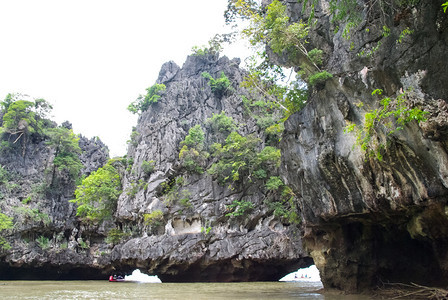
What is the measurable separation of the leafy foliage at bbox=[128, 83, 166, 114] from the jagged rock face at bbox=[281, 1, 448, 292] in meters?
20.3

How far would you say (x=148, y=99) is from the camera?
3070 cm

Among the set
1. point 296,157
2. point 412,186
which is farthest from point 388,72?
point 296,157

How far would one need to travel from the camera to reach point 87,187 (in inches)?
1021

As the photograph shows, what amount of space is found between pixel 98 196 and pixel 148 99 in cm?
997

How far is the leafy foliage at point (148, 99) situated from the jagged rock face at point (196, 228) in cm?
253

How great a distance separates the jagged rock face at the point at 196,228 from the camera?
1980 cm

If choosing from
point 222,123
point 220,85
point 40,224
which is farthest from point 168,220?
point 220,85

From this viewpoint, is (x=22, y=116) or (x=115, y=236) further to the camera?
(x=22, y=116)

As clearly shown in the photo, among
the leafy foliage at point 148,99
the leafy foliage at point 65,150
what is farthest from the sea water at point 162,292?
the leafy foliage at point 148,99

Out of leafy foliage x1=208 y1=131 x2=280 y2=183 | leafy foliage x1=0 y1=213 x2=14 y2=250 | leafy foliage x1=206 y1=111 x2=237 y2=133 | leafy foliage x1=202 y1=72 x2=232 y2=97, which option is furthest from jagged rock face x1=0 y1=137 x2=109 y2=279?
leafy foliage x1=202 y1=72 x2=232 y2=97

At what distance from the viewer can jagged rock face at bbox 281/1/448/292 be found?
689cm

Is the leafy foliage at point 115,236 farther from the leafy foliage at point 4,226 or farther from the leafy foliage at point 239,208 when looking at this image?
the leafy foliage at point 239,208

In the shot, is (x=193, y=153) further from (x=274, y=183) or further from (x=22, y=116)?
(x=22, y=116)

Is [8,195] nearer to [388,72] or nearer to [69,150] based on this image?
[69,150]
